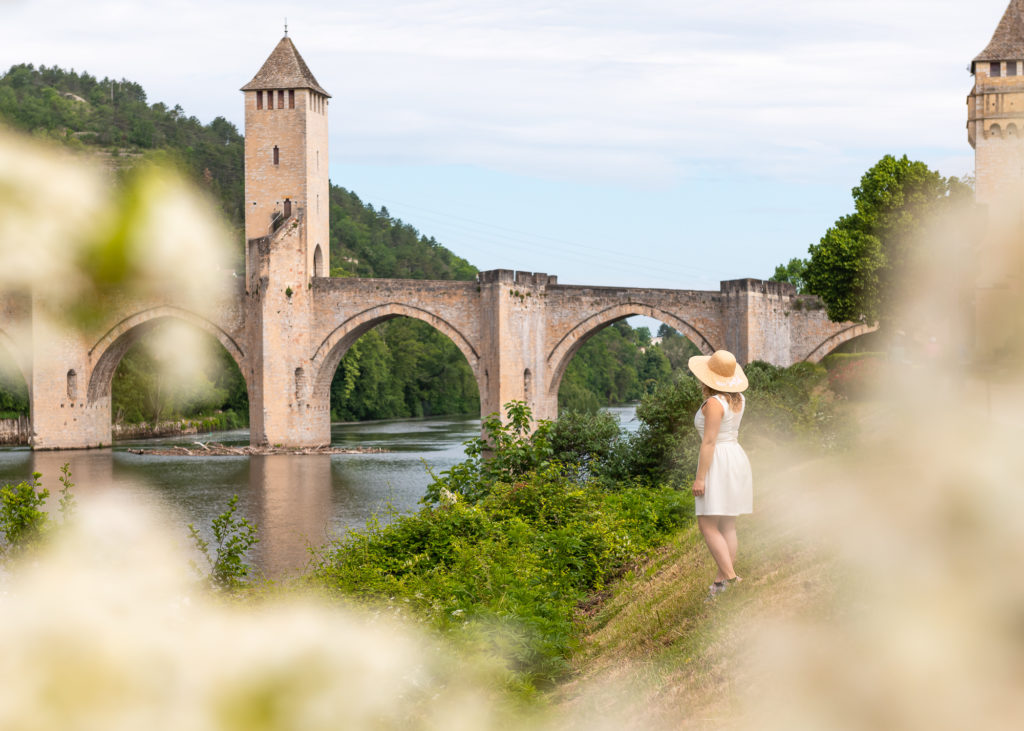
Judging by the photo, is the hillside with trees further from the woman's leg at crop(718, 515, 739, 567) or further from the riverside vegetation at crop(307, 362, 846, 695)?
the woman's leg at crop(718, 515, 739, 567)

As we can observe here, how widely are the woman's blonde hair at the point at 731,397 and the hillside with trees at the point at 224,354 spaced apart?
2616 millimetres

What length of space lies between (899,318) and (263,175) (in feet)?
122

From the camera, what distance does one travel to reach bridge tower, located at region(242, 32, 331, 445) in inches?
1412

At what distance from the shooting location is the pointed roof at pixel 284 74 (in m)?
36.1

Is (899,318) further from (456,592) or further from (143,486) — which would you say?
(143,486)

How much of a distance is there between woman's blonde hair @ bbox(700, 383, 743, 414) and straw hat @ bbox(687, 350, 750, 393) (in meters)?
0.10

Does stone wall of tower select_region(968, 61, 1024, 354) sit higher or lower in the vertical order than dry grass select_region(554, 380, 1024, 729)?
higher

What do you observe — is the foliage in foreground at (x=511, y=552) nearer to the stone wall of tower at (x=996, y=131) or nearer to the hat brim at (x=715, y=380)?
the hat brim at (x=715, y=380)

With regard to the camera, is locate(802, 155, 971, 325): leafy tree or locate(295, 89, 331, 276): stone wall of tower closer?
locate(802, 155, 971, 325): leafy tree

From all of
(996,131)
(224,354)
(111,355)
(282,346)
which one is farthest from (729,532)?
(111,355)

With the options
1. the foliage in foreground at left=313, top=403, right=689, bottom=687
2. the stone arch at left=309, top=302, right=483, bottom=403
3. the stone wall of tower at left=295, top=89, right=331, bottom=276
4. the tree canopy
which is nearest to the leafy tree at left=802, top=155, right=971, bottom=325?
the tree canopy

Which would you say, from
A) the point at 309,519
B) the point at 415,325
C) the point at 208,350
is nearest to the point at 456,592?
the point at 208,350

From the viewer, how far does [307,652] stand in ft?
3.44

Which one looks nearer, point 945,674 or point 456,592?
point 945,674
